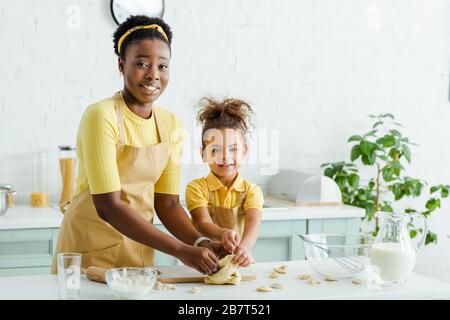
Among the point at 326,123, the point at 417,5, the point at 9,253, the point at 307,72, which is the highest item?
the point at 417,5

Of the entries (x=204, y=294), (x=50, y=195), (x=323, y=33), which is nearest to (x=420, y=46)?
(x=323, y=33)

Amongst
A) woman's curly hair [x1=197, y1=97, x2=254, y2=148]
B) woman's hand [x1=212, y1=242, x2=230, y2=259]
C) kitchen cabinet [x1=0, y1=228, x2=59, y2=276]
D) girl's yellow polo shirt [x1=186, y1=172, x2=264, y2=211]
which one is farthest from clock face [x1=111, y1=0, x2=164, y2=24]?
woman's hand [x1=212, y1=242, x2=230, y2=259]

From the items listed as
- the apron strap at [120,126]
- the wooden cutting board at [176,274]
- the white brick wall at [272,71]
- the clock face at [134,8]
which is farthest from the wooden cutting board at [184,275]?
the clock face at [134,8]

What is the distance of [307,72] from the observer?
4.24m

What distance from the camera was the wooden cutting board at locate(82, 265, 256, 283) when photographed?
2072 millimetres

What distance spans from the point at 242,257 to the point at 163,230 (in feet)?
4.36

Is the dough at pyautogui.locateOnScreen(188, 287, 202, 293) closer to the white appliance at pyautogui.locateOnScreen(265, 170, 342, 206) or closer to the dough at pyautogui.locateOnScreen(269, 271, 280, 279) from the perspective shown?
the dough at pyautogui.locateOnScreen(269, 271, 280, 279)

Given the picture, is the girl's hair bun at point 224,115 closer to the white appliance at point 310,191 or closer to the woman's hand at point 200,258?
the woman's hand at point 200,258

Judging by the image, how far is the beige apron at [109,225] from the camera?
7.59 feet

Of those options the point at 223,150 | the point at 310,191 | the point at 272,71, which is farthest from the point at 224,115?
the point at 272,71

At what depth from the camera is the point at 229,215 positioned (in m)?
2.56

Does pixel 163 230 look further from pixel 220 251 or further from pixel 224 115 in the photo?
pixel 220 251
